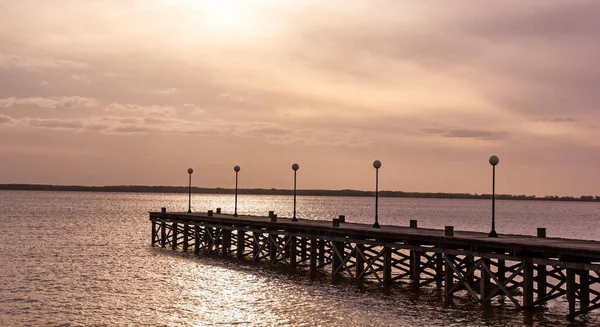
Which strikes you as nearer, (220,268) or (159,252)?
(220,268)

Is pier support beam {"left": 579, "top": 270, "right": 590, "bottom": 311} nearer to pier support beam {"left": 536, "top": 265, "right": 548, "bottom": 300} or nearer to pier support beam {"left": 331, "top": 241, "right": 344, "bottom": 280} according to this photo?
pier support beam {"left": 536, "top": 265, "right": 548, "bottom": 300}

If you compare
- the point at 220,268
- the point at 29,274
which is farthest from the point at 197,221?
the point at 29,274

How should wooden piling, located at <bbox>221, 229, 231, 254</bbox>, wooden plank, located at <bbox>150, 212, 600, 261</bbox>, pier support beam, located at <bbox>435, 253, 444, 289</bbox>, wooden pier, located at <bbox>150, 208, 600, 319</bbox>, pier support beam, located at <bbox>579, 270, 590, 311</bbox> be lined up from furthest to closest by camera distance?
wooden piling, located at <bbox>221, 229, 231, 254</bbox> < pier support beam, located at <bbox>435, 253, 444, 289</bbox> < pier support beam, located at <bbox>579, 270, 590, 311</bbox> < wooden pier, located at <bbox>150, 208, 600, 319</bbox> < wooden plank, located at <bbox>150, 212, 600, 261</bbox>

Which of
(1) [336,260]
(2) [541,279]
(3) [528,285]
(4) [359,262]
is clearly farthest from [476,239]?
(1) [336,260]

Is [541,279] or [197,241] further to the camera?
[197,241]

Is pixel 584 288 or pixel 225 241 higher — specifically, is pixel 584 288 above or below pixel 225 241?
above

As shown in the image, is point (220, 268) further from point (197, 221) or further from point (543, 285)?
point (543, 285)

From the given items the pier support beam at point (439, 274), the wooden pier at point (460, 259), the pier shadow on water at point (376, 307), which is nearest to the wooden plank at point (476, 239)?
the wooden pier at point (460, 259)

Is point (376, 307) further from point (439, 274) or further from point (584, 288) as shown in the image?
point (584, 288)

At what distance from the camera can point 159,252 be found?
50.9 m

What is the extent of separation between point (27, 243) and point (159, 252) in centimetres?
1480

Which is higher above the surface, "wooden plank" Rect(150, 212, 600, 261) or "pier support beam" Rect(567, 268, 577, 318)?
"wooden plank" Rect(150, 212, 600, 261)

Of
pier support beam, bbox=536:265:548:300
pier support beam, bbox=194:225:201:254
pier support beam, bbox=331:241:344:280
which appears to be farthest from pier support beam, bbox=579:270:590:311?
pier support beam, bbox=194:225:201:254

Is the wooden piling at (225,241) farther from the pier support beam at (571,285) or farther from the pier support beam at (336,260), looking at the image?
the pier support beam at (571,285)
